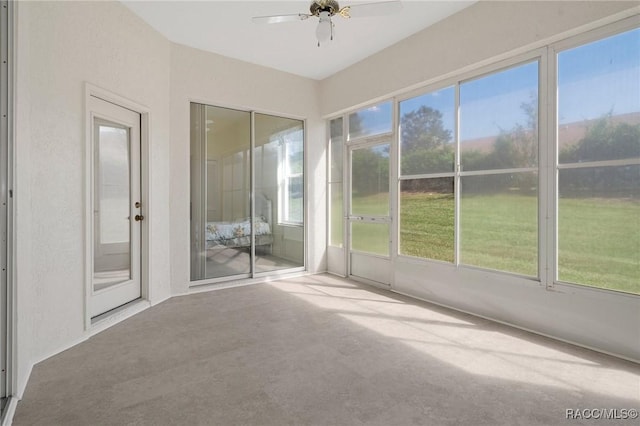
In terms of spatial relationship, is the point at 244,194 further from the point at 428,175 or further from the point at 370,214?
the point at 428,175

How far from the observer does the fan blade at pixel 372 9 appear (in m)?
2.38

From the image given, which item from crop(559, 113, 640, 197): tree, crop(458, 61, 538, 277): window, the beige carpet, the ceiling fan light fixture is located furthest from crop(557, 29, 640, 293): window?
the ceiling fan light fixture

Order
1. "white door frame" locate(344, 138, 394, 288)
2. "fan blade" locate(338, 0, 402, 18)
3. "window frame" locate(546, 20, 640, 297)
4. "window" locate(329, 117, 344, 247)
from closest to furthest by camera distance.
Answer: "fan blade" locate(338, 0, 402, 18)
"window frame" locate(546, 20, 640, 297)
"white door frame" locate(344, 138, 394, 288)
"window" locate(329, 117, 344, 247)

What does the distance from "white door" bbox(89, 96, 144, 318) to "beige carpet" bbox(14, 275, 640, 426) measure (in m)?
0.45

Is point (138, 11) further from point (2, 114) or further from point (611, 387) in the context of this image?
point (611, 387)

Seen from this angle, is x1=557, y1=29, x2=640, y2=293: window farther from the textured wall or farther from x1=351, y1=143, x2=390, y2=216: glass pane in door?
the textured wall

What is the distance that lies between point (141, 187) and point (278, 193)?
6.54ft

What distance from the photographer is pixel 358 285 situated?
15.5ft

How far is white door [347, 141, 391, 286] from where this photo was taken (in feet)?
15.0

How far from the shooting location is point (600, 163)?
261 centimetres

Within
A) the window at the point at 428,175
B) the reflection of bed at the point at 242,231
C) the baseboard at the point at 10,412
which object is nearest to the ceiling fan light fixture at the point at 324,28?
the window at the point at 428,175

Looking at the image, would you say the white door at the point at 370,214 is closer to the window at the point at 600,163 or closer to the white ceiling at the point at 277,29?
the white ceiling at the point at 277,29

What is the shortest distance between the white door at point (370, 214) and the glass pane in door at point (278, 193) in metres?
0.87

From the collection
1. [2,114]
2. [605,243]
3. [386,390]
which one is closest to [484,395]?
[386,390]
